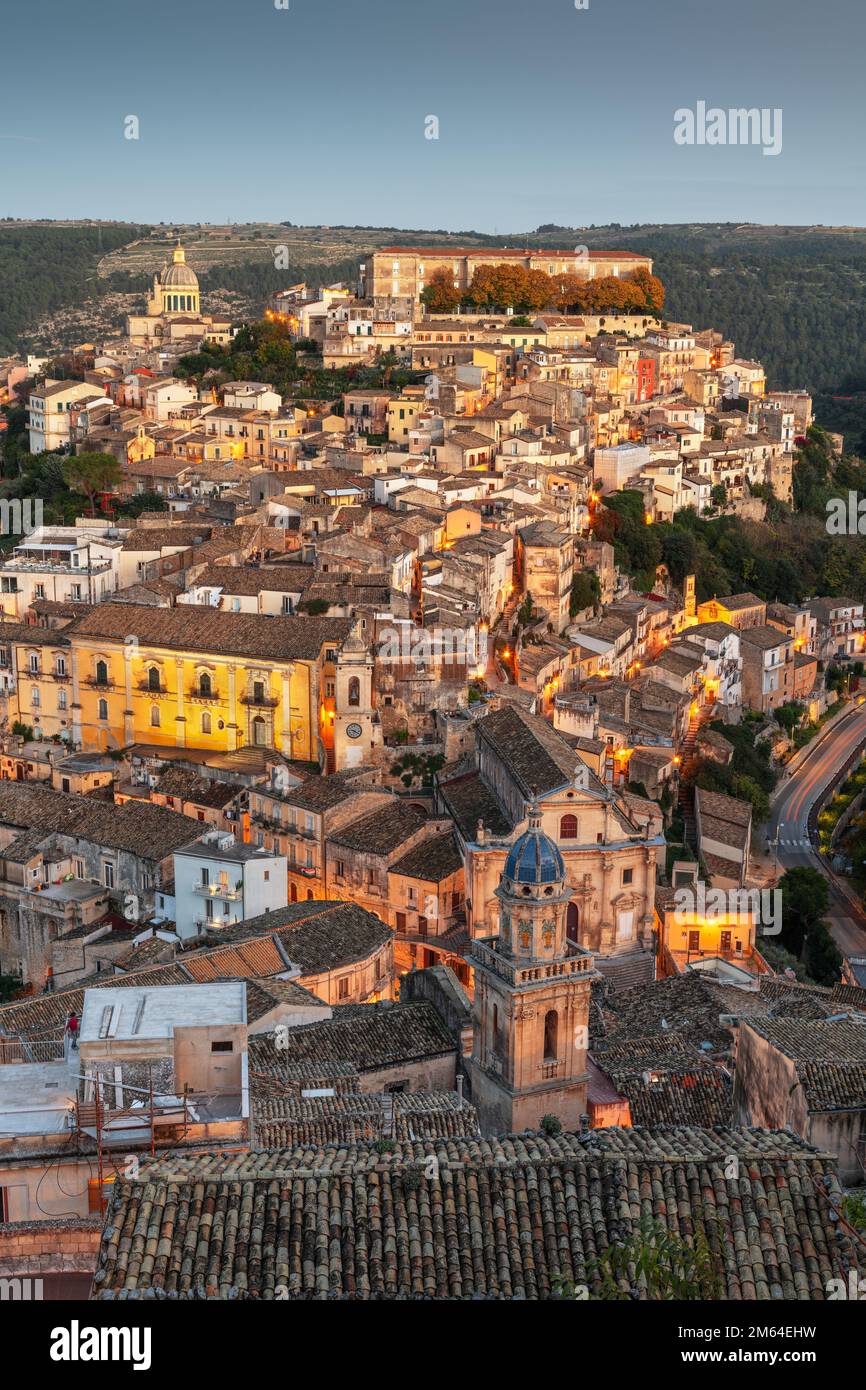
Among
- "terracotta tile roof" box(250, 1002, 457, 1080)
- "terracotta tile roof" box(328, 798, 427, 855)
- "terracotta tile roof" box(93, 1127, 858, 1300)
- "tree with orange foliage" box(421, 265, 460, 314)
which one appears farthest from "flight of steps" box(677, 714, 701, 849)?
"tree with orange foliage" box(421, 265, 460, 314)

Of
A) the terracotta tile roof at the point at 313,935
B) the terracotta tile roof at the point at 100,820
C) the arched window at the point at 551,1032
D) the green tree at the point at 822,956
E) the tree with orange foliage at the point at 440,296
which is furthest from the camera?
A: the tree with orange foliage at the point at 440,296

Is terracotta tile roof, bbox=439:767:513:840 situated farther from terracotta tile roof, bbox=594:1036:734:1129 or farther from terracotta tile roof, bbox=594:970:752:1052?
terracotta tile roof, bbox=594:1036:734:1129

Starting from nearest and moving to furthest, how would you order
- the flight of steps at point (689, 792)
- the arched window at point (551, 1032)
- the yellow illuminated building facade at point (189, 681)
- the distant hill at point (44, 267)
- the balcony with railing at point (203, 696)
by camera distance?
the arched window at point (551, 1032), the yellow illuminated building facade at point (189, 681), the balcony with railing at point (203, 696), the flight of steps at point (689, 792), the distant hill at point (44, 267)

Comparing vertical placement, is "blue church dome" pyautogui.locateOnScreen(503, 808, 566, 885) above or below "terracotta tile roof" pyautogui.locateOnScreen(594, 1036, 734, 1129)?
above

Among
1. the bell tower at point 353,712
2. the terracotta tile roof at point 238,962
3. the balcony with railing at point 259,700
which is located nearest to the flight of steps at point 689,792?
the bell tower at point 353,712

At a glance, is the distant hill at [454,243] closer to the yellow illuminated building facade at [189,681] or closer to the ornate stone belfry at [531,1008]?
the yellow illuminated building facade at [189,681]
